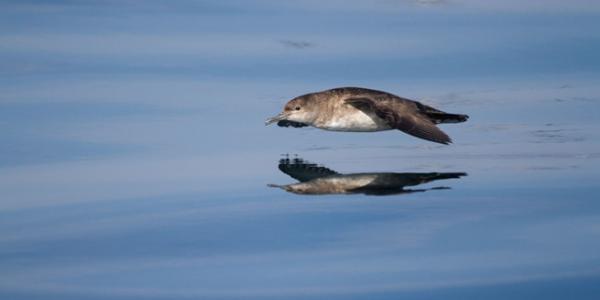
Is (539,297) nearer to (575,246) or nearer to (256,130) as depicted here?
(575,246)

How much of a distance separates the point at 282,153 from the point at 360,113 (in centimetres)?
107

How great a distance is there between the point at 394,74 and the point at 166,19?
2.60m

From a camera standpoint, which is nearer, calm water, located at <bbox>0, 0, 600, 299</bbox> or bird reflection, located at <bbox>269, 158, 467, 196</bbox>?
calm water, located at <bbox>0, 0, 600, 299</bbox>

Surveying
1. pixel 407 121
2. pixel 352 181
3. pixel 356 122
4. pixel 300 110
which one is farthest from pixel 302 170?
pixel 356 122

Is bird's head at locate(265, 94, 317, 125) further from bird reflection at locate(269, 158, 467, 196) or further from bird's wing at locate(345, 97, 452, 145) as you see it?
bird reflection at locate(269, 158, 467, 196)

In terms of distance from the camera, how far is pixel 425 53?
458 inches

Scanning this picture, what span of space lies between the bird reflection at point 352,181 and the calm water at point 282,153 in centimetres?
10

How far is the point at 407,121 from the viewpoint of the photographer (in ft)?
31.7

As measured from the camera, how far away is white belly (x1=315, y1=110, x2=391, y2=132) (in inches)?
398

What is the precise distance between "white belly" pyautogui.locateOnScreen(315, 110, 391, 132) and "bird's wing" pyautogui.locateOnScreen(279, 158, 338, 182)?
122 cm

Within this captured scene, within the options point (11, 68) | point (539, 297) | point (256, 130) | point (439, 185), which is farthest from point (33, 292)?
point (11, 68)

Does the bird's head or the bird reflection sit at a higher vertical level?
the bird's head

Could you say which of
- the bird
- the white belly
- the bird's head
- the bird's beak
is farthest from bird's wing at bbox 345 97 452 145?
the bird's beak

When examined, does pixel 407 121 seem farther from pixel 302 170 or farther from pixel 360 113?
pixel 302 170
